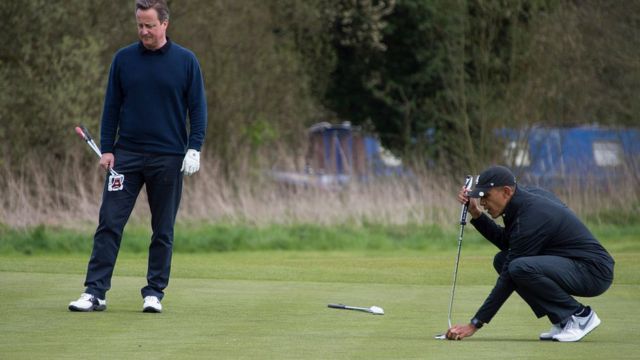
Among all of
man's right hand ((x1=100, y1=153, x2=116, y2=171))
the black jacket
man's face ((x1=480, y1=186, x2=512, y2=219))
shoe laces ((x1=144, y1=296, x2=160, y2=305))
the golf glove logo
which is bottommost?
shoe laces ((x1=144, y1=296, x2=160, y2=305))

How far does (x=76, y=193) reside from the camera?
2216 cm

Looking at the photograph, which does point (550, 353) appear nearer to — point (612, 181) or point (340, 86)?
point (612, 181)

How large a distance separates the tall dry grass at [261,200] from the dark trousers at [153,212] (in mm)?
A: 10643

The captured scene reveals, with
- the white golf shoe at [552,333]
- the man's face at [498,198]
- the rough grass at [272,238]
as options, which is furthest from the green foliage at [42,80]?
the white golf shoe at [552,333]

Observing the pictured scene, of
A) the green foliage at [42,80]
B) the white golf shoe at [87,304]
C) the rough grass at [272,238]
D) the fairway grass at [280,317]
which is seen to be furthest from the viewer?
the green foliage at [42,80]

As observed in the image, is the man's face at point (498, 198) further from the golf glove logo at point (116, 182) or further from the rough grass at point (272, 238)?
the rough grass at point (272, 238)

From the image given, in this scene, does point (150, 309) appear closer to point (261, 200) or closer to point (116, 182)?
point (116, 182)

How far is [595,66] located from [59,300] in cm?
1737

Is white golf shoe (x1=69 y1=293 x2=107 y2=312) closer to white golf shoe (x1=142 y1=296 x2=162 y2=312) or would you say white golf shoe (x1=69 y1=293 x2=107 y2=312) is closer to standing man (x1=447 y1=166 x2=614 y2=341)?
white golf shoe (x1=142 y1=296 x2=162 y2=312)

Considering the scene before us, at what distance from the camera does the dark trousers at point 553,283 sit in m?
8.48

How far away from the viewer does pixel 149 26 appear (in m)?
9.50

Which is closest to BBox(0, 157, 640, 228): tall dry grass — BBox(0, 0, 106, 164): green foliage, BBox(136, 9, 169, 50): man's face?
BBox(0, 0, 106, 164): green foliage

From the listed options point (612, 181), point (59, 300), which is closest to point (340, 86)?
point (612, 181)

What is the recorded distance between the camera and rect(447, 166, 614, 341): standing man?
8469 millimetres
